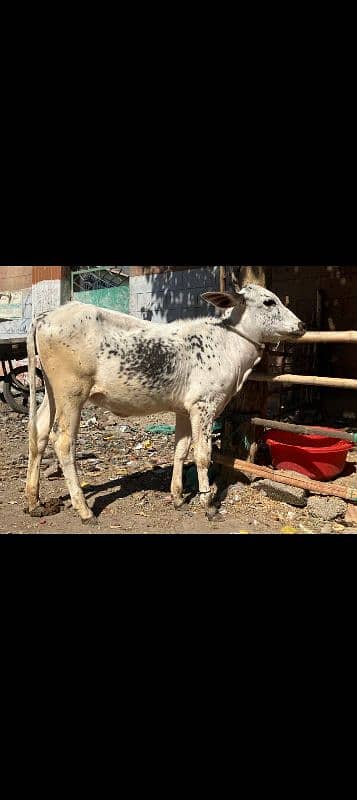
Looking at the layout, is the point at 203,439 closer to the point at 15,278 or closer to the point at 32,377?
the point at 32,377

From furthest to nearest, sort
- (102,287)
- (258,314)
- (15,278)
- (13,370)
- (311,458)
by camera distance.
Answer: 1. (15,278)
2. (102,287)
3. (13,370)
4. (311,458)
5. (258,314)

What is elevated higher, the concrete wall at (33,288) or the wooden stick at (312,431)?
the concrete wall at (33,288)

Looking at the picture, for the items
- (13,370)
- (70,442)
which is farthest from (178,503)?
(13,370)

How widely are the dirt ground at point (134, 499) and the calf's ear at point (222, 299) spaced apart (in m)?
1.70

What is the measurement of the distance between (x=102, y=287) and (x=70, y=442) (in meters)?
7.33

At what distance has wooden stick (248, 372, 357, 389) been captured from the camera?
14.4 feet

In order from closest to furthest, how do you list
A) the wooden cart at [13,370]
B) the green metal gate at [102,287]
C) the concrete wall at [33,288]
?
the wooden cart at [13,370], the green metal gate at [102,287], the concrete wall at [33,288]

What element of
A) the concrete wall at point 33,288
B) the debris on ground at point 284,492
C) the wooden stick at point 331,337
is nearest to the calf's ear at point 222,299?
the wooden stick at point 331,337

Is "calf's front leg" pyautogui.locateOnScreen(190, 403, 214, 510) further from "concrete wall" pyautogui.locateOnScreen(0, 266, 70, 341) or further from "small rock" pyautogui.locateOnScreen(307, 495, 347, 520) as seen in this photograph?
"concrete wall" pyautogui.locateOnScreen(0, 266, 70, 341)

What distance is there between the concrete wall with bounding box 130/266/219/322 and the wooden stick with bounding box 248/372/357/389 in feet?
14.4

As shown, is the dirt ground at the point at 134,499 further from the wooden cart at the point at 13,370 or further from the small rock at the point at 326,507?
the wooden cart at the point at 13,370

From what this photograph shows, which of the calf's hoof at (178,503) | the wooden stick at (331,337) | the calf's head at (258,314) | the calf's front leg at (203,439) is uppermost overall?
the calf's head at (258,314)

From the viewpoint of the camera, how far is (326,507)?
4598 mm

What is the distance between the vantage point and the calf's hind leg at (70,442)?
4180mm
